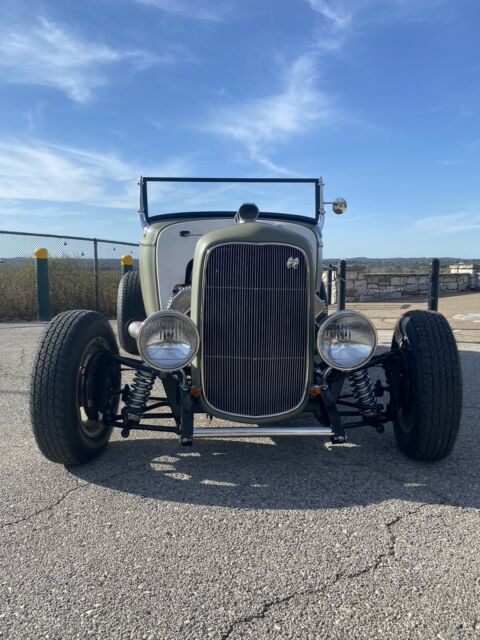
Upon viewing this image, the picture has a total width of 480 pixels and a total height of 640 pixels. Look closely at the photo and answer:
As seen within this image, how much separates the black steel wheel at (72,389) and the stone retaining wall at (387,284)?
13.2 metres

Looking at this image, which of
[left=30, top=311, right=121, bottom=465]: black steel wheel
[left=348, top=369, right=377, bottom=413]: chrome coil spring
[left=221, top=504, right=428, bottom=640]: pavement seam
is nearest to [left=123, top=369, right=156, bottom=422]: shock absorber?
[left=30, top=311, right=121, bottom=465]: black steel wheel

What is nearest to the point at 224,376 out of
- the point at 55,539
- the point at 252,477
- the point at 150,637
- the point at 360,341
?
the point at 252,477

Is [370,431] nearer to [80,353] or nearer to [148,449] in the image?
[148,449]

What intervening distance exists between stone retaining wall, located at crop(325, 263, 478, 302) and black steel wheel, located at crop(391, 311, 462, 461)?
12722 mm

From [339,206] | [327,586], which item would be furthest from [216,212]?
[327,586]

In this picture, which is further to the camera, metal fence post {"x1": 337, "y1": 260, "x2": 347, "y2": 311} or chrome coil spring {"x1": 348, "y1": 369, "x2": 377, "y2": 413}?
metal fence post {"x1": 337, "y1": 260, "x2": 347, "y2": 311}

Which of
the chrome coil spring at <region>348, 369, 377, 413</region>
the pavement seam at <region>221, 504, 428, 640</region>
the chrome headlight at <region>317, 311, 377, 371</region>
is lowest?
the pavement seam at <region>221, 504, 428, 640</region>

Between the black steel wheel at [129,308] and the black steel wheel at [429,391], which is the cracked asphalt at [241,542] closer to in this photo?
the black steel wheel at [429,391]

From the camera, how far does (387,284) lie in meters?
16.8

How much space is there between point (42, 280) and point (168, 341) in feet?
29.3

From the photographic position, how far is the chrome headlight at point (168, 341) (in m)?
2.68

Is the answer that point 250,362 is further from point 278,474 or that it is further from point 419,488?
point 419,488

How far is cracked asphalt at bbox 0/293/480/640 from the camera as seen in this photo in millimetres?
1656

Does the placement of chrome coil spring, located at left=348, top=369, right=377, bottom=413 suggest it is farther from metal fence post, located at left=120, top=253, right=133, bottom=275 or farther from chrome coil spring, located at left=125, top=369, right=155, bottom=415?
metal fence post, located at left=120, top=253, right=133, bottom=275
